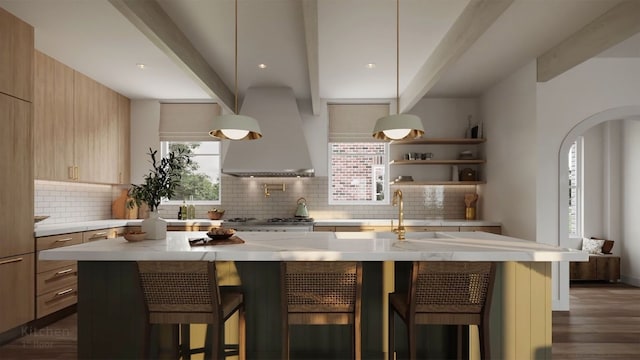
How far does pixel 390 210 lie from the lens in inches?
227

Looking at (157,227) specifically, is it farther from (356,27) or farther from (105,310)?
(356,27)

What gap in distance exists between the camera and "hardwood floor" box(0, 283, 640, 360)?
2965 millimetres

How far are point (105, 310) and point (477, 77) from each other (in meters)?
4.56

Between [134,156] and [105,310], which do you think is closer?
[105,310]

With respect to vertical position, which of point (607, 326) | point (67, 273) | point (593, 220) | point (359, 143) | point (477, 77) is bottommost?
point (607, 326)

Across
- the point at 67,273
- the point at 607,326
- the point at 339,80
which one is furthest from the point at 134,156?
the point at 607,326

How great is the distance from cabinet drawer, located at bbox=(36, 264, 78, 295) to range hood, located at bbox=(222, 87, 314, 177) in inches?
81.6

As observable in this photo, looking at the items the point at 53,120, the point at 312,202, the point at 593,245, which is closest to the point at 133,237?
the point at 53,120

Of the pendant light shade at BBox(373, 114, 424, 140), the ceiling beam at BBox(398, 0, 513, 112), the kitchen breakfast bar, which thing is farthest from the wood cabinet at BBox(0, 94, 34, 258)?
the ceiling beam at BBox(398, 0, 513, 112)

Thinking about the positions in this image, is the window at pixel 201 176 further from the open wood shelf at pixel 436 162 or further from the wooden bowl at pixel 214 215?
the open wood shelf at pixel 436 162

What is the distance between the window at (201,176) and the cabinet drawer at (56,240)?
187 centimetres

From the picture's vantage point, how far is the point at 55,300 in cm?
376

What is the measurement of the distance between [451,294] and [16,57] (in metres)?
3.97

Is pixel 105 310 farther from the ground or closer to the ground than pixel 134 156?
closer to the ground
